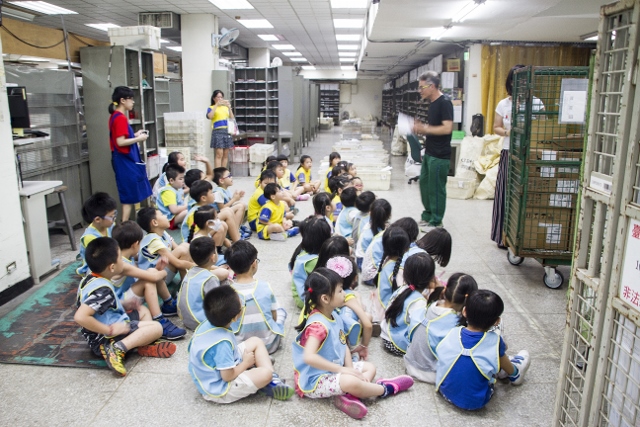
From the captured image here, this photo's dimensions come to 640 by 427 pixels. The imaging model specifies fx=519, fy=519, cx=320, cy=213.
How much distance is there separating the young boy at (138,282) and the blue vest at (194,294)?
0.14 m

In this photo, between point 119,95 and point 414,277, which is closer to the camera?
point 414,277

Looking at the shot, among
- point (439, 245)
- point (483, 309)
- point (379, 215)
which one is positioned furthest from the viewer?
point (379, 215)

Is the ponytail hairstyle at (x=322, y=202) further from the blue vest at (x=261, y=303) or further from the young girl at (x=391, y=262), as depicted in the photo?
the blue vest at (x=261, y=303)

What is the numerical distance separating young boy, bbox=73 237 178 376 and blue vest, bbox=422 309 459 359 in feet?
4.89

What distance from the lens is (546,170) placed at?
156 inches

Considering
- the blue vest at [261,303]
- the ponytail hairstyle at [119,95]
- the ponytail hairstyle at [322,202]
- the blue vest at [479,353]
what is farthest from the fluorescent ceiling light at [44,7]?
the blue vest at [479,353]

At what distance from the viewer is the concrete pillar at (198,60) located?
10.2 meters

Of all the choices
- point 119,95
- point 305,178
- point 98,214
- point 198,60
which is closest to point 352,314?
point 98,214

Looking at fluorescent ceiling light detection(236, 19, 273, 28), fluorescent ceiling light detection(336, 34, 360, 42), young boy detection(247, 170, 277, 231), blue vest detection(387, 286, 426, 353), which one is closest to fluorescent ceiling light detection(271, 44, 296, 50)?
fluorescent ceiling light detection(336, 34, 360, 42)

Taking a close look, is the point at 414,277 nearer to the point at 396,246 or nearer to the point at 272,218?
the point at 396,246

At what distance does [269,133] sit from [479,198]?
15.6ft

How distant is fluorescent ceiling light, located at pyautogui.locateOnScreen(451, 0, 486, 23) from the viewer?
5574 millimetres

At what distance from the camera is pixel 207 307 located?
2.46 meters

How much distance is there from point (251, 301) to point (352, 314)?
580 mm
